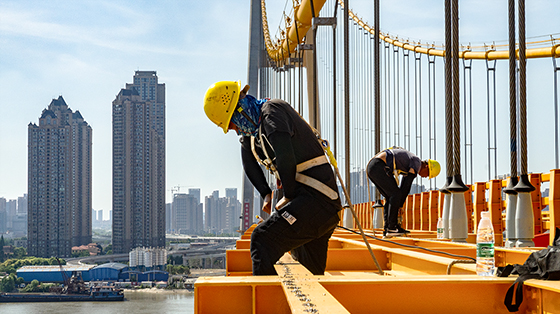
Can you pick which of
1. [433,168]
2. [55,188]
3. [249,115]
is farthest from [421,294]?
[55,188]

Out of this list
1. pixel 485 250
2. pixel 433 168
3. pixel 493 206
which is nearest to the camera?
pixel 485 250

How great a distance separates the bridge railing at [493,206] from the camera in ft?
17.3

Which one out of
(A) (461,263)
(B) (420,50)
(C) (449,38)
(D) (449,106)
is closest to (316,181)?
(A) (461,263)

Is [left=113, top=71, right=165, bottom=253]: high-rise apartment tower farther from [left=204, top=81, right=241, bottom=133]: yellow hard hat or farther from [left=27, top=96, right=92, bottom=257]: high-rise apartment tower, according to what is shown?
[left=204, top=81, right=241, bottom=133]: yellow hard hat

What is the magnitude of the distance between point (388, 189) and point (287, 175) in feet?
13.4

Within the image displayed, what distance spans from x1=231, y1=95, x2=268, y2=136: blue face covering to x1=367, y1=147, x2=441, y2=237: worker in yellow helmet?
12.3 ft

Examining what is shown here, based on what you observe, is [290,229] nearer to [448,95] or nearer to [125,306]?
[448,95]

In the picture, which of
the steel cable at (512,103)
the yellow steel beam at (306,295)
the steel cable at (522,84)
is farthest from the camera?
the steel cable at (522,84)

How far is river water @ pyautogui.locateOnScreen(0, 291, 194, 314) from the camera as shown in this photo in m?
61.3

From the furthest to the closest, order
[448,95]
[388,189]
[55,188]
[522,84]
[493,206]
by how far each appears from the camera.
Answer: [55,188]
[493,206]
[388,189]
[448,95]
[522,84]

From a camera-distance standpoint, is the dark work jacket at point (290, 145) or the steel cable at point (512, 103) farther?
the steel cable at point (512, 103)

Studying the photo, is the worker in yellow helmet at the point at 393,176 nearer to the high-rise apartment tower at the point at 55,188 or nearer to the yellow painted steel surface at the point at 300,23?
the yellow painted steel surface at the point at 300,23

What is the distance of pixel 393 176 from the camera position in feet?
21.2

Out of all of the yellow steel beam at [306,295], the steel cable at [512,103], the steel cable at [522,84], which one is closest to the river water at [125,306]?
the steel cable at [512,103]
